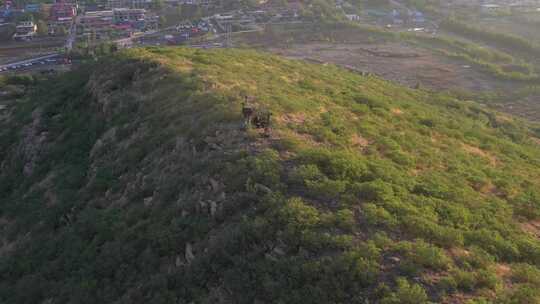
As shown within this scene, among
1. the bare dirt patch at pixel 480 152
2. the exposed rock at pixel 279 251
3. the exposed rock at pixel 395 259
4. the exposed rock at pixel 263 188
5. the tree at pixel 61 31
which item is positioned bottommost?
the bare dirt patch at pixel 480 152

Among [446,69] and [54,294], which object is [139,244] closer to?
[54,294]

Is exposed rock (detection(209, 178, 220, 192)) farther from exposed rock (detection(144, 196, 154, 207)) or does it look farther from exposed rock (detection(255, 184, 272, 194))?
exposed rock (detection(144, 196, 154, 207))

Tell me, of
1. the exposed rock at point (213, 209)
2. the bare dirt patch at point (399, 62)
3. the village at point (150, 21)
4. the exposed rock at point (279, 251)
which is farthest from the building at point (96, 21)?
the exposed rock at point (279, 251)

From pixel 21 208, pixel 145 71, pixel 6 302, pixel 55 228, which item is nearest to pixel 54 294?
pixel 6 302

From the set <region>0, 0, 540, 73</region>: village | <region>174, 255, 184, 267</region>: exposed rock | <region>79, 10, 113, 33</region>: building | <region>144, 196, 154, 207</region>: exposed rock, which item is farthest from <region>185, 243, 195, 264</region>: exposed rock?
<region>79, 10, 113, 33</region>: building

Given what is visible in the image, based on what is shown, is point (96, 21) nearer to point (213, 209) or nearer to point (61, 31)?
point (61, 31)

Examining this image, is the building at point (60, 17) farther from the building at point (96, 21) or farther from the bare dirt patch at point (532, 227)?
the bare dirt patch at point (532, 227)
